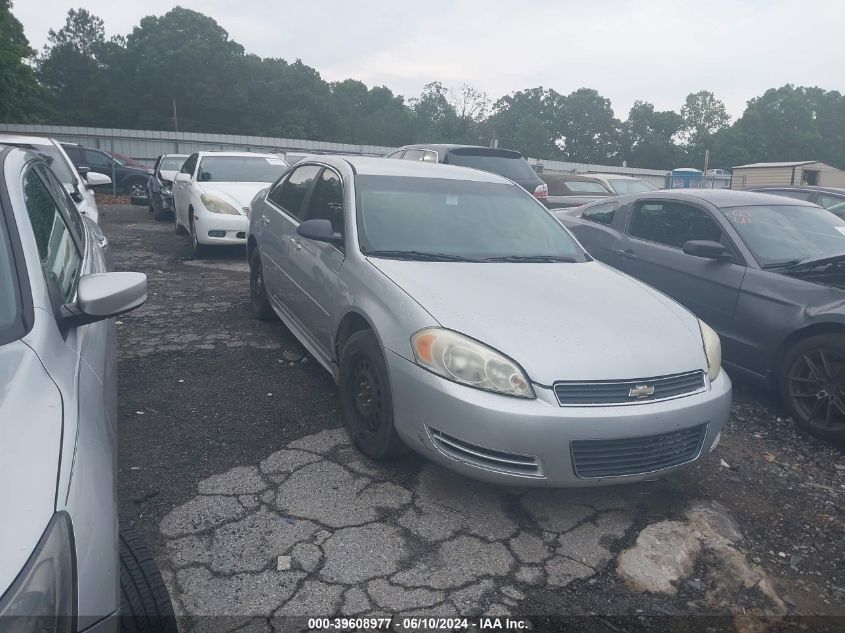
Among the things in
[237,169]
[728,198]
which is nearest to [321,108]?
[237,169]

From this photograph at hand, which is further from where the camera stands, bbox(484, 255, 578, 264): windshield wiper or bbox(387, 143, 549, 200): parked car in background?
bbox(387, 143, 549, 200): parked car in background

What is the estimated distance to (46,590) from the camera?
1.22m

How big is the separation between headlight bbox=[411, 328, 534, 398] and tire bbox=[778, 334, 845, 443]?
240cm

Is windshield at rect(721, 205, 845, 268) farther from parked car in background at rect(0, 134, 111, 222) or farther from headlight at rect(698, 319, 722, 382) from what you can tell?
parked car in background at rect(0, 134, 111, 222)

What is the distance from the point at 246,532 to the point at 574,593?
4.55 feet

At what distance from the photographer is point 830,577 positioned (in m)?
2.75

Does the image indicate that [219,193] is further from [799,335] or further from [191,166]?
[799,335]

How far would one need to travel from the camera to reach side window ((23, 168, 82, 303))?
2.32m

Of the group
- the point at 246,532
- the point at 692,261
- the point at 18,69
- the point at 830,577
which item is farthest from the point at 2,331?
the point at 18,69

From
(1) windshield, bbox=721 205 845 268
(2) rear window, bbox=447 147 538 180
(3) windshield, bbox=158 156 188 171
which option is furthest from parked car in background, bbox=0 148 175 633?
(3) windshield, bbox=158 156 188 171

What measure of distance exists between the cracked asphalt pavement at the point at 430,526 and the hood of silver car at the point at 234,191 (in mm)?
4903

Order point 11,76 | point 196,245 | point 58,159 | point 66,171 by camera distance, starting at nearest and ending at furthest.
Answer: point 66,171 < point 58,159 < point 196,245 < point 11,76

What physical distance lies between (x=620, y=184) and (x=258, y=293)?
10486 mm

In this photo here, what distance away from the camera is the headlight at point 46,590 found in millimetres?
1142
